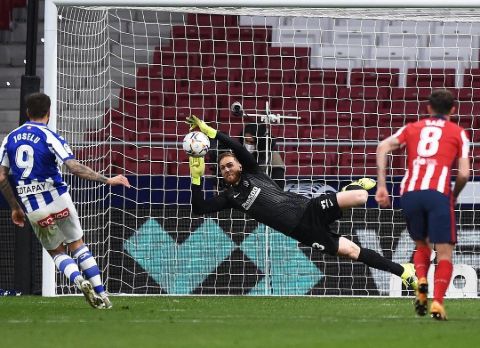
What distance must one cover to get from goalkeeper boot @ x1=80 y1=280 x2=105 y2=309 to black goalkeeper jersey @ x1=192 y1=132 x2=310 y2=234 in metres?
2.17

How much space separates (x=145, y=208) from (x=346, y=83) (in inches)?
144

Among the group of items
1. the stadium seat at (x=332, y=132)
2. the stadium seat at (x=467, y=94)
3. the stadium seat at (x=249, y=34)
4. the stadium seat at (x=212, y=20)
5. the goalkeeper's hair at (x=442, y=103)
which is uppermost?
the goalkeeper's hair at (x=442, y=103)

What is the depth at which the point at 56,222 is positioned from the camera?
35.6 ft

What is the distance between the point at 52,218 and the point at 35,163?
49 cm

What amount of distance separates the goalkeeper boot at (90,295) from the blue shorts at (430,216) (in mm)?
2717

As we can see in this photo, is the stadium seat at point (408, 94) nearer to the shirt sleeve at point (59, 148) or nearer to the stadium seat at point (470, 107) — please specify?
the stadium seat at point (470, 107)

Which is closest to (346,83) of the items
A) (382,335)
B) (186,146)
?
(186,146)

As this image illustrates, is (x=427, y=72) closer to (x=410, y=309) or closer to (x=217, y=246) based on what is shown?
(x=217, y=246)

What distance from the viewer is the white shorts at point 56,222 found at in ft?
35.3

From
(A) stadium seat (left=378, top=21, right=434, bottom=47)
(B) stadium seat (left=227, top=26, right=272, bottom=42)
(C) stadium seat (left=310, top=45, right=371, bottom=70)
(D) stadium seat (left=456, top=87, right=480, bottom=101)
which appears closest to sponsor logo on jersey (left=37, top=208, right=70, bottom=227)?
(C) stadium seat (left=310, top=45, right=371, bottom=70)

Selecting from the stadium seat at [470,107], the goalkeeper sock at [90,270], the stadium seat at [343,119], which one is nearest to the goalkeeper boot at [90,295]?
the goalkeeper sock at [90,270]

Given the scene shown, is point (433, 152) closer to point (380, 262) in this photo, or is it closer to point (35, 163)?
point (380, 262)

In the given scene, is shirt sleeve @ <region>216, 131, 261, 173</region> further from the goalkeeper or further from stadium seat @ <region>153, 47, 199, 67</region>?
stadium seat @ <region>153, 47, 199, 67</region>

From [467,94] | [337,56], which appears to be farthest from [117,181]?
[337,56]
